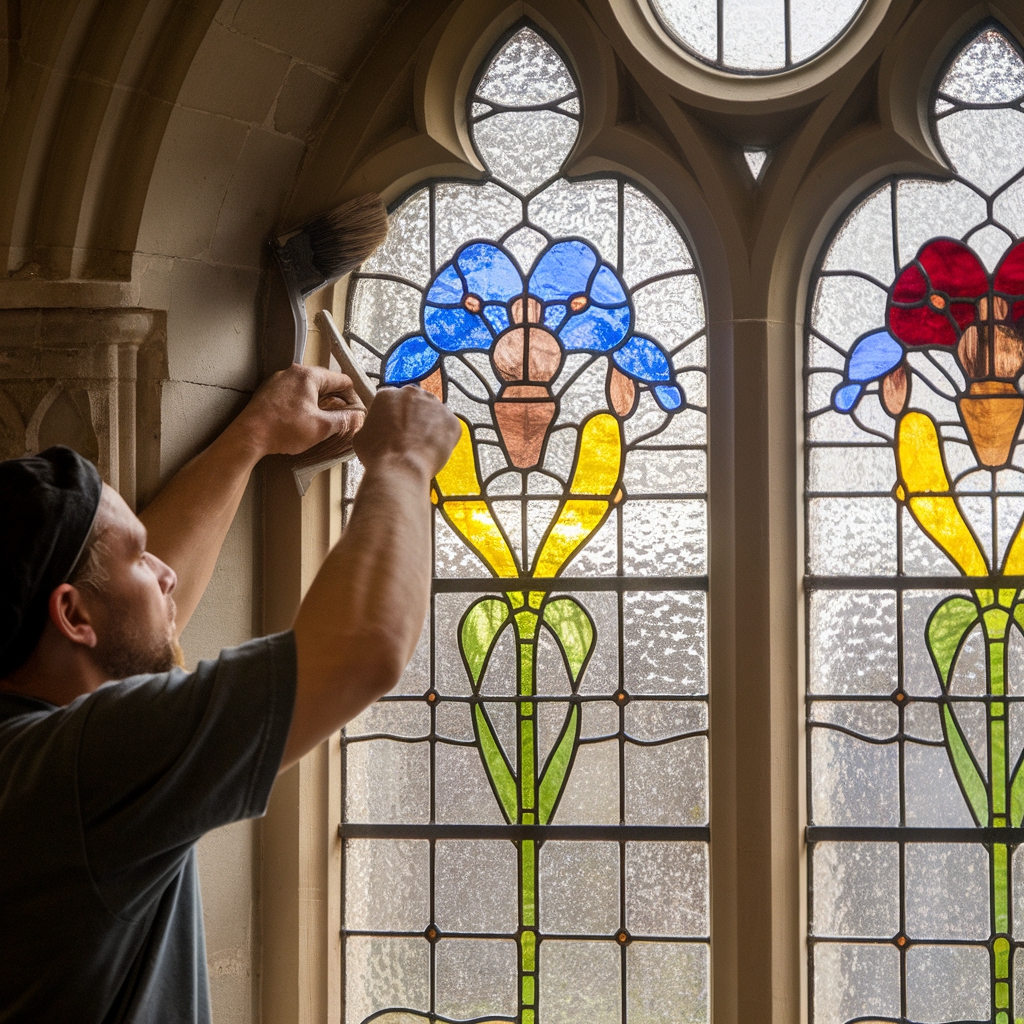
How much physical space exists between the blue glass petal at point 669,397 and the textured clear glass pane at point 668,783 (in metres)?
0.62

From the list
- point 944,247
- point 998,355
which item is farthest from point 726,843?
point 944,247

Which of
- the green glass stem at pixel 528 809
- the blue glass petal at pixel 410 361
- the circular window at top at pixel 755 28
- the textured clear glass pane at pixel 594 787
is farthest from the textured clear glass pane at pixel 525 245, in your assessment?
the textured clear glass pane at pixel 594 787

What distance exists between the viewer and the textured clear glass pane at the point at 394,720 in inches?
92.4

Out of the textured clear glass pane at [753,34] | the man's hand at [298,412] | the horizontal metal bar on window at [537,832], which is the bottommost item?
the horizontal metal bar on window at [537,832]

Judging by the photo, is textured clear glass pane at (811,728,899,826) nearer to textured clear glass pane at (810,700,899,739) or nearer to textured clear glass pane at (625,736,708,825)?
textured clear glass pane at (810,700,899,739)

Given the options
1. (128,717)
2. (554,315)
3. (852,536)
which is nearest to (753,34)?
(554,315)

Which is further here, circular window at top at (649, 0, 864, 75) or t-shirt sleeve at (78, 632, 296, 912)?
circular window at top at (649, 0, 864, 75)

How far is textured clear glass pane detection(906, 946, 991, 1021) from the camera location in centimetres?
215

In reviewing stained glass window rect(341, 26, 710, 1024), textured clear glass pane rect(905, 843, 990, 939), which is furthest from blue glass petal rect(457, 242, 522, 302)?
textured clear glass pane rect(905, 843, 990, 939)

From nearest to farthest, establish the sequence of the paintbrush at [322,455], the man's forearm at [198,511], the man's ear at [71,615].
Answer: the man's ear at [71,615] < the man's forearm at [198,511] < the paintbrush at [322,455]

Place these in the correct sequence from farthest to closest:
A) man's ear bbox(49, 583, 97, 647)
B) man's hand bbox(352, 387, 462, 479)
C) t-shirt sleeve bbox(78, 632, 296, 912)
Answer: man's hand bbox(352, 387, 462, 479), man's ear bbox(49, 583, 97, 647), t-shirt sleeve bbox(78, 632, 296, 912)

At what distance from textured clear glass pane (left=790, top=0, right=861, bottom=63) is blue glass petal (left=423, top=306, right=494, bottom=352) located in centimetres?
78

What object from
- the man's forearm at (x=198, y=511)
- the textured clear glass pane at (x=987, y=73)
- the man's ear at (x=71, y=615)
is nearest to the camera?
the man's ear at (x=71, y=615)

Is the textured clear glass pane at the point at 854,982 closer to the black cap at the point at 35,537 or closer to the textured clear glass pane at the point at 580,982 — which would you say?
the textured clear glass pane at the point at 580,982
